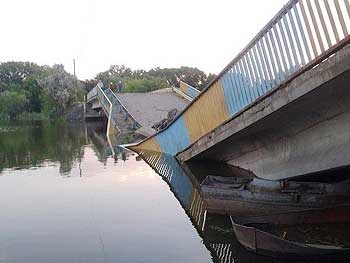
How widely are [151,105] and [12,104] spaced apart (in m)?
39.1

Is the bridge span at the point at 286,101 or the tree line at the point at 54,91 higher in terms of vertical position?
the tree line at the point at 54,91

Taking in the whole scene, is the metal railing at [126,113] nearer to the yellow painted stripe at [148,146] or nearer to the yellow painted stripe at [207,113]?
the yellow painted stripe at [148,146]

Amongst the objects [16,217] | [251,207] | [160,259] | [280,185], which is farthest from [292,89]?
[16,217]

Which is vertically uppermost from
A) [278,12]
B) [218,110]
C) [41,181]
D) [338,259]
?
[278,12]

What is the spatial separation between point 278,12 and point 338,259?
3.86m

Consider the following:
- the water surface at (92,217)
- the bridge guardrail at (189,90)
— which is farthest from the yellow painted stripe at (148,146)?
the bridge guardrail at (189,90)

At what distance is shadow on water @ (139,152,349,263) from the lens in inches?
237

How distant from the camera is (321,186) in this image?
7.39m

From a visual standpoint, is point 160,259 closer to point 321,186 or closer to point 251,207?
point 251,207

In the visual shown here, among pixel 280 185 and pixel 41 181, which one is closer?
pixel 280 185

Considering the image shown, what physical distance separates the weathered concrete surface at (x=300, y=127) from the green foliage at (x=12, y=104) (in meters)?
59.8

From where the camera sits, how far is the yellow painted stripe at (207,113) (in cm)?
966

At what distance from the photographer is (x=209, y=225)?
→ 25.6ft

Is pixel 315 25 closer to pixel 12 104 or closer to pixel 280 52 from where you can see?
pixel 280 52
